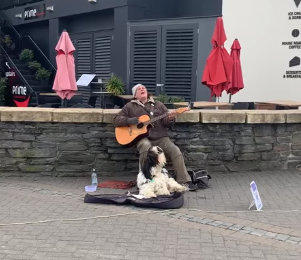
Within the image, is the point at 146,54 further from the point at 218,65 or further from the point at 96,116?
the point at 96,116

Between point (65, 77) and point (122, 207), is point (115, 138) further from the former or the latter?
point (65, 77)

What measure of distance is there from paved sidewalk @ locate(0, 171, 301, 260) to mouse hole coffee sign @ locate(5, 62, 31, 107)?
9037 mm

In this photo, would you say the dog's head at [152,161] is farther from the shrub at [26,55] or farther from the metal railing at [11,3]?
the metal railing at [11,3]

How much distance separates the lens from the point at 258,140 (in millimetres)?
7352

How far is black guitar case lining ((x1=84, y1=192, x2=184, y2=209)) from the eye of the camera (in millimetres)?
5629

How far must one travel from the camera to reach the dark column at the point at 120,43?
13188mm

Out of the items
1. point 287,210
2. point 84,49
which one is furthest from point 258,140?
point 84,49

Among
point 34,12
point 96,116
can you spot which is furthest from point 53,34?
point 96,116

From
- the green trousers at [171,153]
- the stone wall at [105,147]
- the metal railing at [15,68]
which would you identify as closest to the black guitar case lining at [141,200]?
the green trousers at [171,153]

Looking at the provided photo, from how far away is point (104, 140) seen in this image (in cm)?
714

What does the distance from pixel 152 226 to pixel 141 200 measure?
2.41ft

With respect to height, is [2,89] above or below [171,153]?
above

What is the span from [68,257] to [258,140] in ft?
13.6

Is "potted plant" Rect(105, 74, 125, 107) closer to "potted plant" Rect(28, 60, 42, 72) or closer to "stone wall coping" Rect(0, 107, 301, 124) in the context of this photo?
"potted plant" Rect(28, 60, 42, 72)
